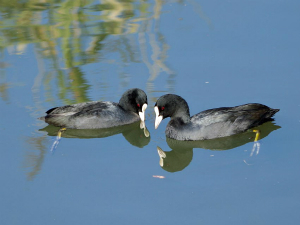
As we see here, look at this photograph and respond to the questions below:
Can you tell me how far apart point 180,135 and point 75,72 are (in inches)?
98.7

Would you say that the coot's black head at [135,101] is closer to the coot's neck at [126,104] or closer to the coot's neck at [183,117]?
the coot's neck at [126,104]

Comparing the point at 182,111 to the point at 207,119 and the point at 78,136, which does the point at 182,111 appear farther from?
the point at 78,136

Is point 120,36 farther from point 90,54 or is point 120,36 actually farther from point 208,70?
point 208,70

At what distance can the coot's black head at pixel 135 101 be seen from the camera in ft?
25.3

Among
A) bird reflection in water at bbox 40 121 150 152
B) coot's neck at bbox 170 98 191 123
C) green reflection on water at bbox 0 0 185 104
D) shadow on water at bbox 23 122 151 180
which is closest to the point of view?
shadow on water at bbox 23 122 151 180

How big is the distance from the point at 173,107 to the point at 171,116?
137 millimetres

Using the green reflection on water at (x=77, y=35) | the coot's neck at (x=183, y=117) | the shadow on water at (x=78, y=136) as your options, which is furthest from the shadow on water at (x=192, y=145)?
the green reflection on water at (x=77, y=35)

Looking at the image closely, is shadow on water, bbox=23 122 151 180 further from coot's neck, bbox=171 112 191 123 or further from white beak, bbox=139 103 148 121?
coot's neck, bbox=171 112 191 123

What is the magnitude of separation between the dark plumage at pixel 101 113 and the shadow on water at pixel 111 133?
58mm

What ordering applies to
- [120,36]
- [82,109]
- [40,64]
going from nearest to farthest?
[82,109]
[40,64]
[120,36]

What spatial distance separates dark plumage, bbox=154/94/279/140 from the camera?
279 inches

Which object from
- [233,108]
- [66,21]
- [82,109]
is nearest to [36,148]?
[82,109]

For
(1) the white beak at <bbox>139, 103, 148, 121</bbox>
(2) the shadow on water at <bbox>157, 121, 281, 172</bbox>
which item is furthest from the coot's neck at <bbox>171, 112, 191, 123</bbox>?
(1) the white beak at <bbox>139, 103, 148, 121</bbox>

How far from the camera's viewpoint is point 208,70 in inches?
337
